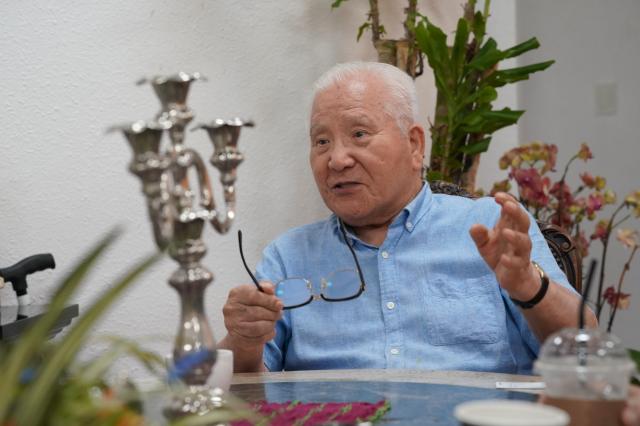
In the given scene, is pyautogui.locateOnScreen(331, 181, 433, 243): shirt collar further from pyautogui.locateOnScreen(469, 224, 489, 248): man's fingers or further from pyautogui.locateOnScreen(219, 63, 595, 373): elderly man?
pyautogui.locateOnScreen(469, 224, 489, 248): man's fingers

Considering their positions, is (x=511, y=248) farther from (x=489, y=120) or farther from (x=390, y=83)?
(x=489, y=120)

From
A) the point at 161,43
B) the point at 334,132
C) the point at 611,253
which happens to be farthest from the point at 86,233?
the point at 611,253

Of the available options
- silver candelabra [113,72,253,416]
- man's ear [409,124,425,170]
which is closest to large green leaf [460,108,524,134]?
man's ear [409,124,425,170]

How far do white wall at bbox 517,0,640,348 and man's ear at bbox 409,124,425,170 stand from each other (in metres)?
1.85

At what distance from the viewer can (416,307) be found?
1.83 m

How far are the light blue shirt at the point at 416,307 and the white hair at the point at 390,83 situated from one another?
0.19 metres

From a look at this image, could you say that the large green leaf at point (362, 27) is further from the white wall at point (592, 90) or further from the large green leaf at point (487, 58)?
the white wall at point (592, 90)

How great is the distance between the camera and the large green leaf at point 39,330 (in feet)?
2.04

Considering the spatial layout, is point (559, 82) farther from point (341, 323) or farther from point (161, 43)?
point (341, 323)

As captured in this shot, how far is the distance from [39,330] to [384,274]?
1284 millimetres

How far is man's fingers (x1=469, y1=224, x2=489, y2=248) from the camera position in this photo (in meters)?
1.50

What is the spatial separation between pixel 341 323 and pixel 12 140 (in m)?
0.99

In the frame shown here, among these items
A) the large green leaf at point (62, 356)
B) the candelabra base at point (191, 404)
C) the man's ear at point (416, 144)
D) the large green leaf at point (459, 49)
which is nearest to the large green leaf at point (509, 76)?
the large green leaf at point (459, 49)

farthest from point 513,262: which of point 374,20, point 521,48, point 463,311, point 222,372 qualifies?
point 374,20
